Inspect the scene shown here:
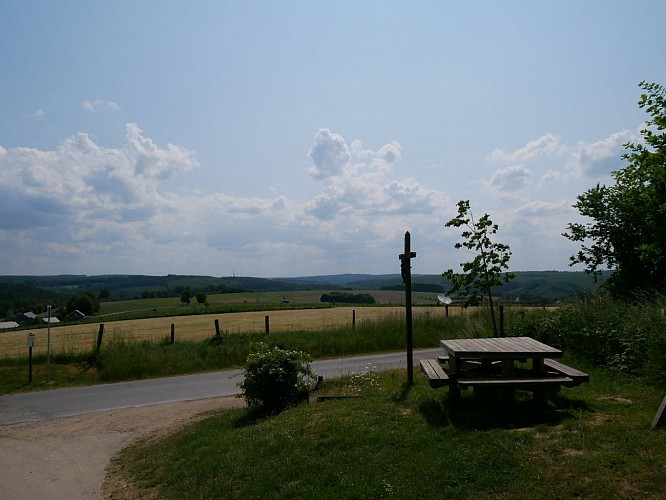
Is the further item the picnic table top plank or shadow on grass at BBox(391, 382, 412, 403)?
shadow on grass at BBox(391, 382, 412, 403)

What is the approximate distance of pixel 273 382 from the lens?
9.86 m

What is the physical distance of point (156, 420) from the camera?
11641 mm

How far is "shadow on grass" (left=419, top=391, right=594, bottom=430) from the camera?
21.3 ft

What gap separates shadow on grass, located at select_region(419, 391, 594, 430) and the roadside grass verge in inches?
0.6

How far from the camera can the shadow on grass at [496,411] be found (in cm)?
649

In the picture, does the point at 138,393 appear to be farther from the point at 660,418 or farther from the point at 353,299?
the point at 353,299

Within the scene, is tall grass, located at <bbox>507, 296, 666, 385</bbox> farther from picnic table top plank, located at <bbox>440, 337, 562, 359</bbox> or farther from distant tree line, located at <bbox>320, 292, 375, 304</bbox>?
distant tree line, located at <bbox>320, 292, 375, 304</bbox>

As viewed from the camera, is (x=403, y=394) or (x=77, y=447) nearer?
(x=403, y=394)

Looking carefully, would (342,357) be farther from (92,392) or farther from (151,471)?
(151,471)

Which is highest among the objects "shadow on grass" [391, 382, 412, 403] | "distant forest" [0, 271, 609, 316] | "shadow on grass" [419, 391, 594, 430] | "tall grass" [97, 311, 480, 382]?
"distant forest" [0, 271, 609, 316]

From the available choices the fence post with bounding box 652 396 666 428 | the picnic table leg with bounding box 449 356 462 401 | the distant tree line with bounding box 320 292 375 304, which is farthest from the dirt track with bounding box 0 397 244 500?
the distant tree line with bounding box 320 292 375 304

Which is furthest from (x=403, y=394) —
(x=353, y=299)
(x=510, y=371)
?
(x=353, y=299)

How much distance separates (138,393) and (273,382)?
748 centimetres

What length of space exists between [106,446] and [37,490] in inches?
86.1
